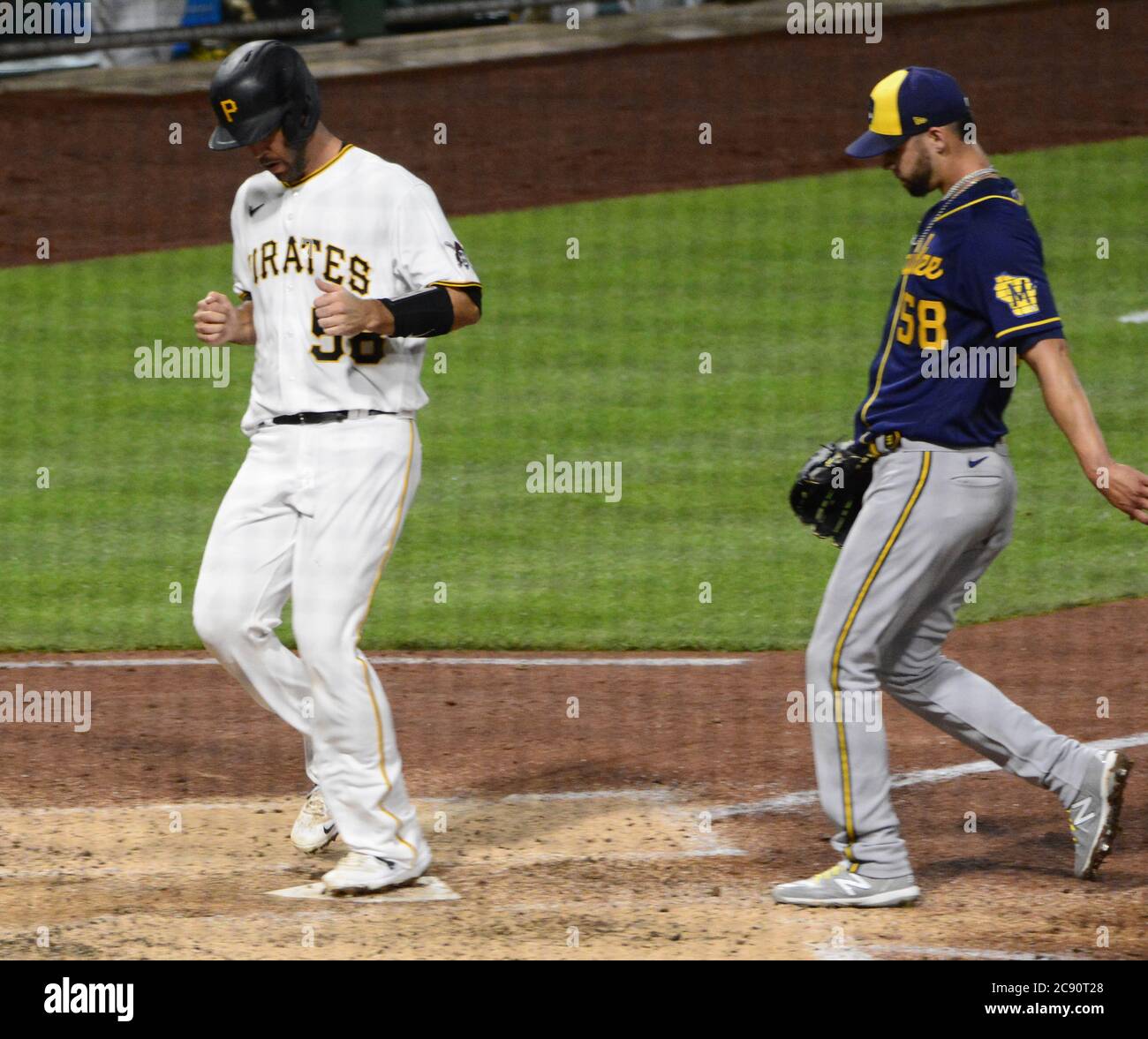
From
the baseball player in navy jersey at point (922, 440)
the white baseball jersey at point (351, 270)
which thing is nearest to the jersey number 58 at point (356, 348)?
the white baseball jersey at point (351, 270)

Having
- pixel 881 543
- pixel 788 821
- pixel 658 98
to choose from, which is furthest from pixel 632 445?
pixel 658 98

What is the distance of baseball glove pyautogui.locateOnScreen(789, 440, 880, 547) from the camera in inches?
189

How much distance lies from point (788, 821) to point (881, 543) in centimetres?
115

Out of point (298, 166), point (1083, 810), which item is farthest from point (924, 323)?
point (298, 166)

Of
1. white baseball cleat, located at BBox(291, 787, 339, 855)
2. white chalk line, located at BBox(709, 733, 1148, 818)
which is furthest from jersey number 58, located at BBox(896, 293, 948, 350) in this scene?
white baseball cleat, located at BBox(291, 787, 339, 855)

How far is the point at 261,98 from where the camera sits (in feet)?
15.2

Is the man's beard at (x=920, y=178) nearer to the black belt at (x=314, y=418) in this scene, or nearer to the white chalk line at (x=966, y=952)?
the black belt at (x=314, y=418)

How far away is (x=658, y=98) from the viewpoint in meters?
19.8

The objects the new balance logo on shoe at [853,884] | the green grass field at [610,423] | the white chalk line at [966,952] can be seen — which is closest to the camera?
the white chalk line at [966,952]

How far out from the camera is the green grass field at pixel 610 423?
8539 mm

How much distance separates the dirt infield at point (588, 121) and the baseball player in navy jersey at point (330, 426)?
1137 cm

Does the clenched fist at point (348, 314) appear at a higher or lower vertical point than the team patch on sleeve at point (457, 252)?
lower

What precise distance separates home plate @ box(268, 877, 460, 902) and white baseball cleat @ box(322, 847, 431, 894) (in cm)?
1

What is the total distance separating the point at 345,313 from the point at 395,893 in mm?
1461
